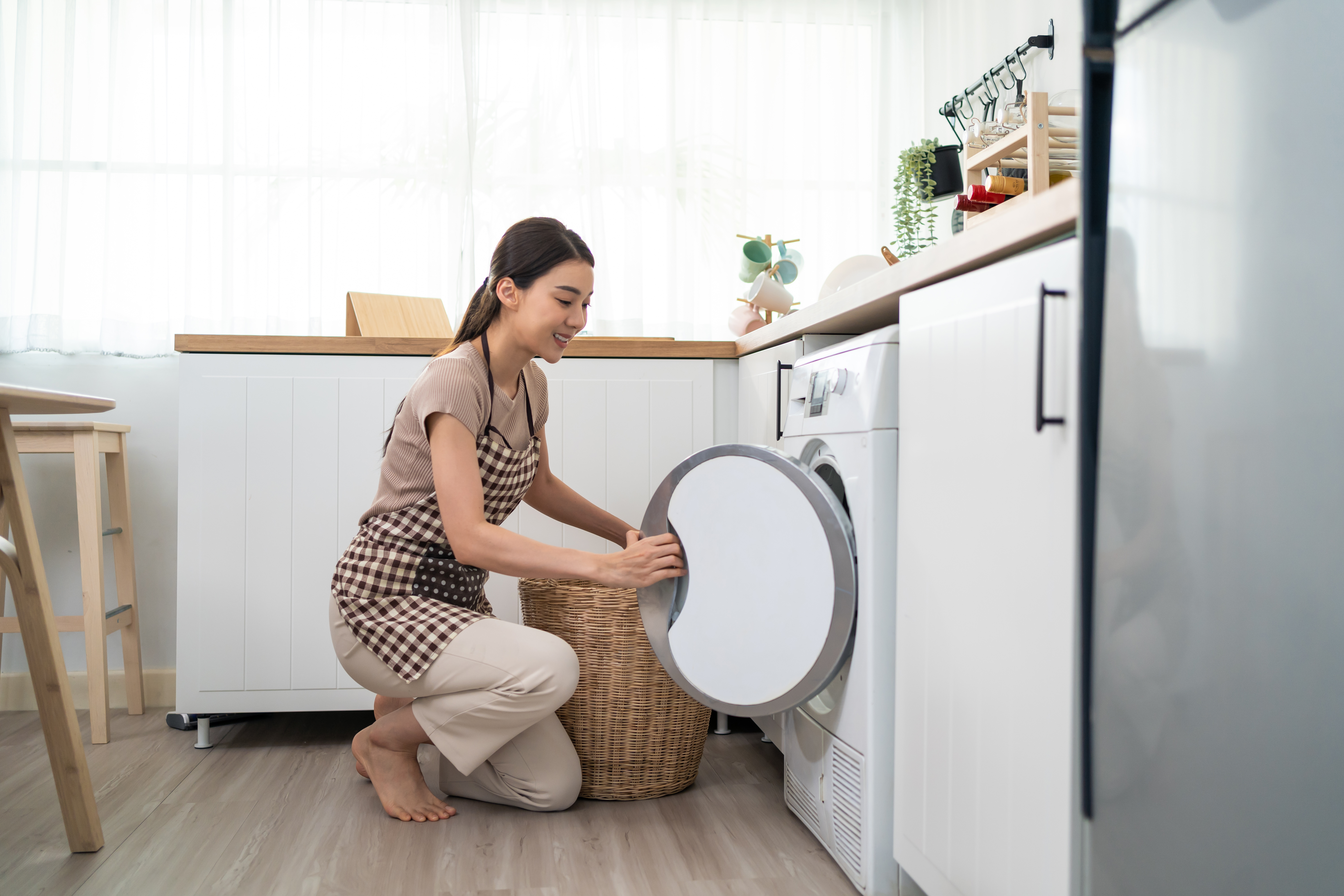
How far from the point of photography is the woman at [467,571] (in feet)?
5.14

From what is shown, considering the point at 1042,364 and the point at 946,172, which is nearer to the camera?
the point at 1042,364

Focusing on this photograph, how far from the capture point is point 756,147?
2.75 m

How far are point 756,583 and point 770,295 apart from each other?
1142 mm

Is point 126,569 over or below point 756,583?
below

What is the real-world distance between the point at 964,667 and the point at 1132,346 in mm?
649

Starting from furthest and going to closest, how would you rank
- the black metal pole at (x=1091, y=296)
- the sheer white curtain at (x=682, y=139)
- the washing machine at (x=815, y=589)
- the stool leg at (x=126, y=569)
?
the sheer white curtain at (x=682, y=139) → the stool leg at (x=126, y=569) → the washing machine at (x=815, y=589) → the black metal pole at (x=1091, y=296)

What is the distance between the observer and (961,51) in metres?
2.57

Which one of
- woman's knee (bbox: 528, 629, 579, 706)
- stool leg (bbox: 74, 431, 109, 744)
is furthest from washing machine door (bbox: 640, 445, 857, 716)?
stool leg (bbox: 74, 431, 109, 744)

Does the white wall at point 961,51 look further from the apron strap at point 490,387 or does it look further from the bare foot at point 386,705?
the bare foot at point 386,705

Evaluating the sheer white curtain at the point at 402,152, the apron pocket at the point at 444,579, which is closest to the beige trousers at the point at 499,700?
the apron pocket at the point at 444,579

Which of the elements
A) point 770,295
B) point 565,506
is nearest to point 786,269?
point 770,295

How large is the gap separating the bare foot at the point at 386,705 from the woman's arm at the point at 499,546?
0.52 m

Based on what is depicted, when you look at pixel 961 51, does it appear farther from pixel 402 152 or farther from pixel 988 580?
pixel 988 580

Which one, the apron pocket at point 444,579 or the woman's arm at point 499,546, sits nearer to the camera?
the woman's arm at point 499,546
